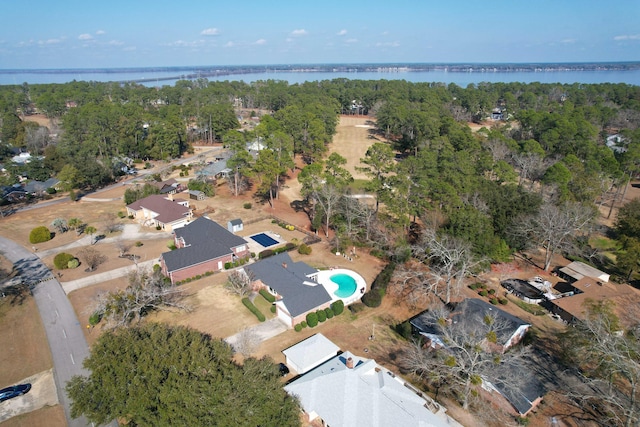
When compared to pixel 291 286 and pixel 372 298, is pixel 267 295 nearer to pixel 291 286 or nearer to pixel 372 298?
pixel 291 286

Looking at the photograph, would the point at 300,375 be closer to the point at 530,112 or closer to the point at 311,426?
the point at 311,426

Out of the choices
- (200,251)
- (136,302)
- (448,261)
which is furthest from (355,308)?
(136,302)

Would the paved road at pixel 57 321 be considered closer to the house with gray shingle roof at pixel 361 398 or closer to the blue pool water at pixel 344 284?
the house with gray shingle roof at pixel 361 398

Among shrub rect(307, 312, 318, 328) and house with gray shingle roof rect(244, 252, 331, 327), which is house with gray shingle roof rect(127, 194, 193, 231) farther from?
shrub rect(307, 312, 318, 328)

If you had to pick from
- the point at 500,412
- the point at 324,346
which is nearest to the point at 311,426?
the point at 324,346

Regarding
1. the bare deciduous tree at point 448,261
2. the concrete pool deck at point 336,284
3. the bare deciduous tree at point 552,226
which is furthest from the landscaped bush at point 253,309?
the bare deciduous tree at point 552,226

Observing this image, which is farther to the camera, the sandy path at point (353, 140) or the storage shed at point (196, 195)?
the sandy path at point (353, 140)
